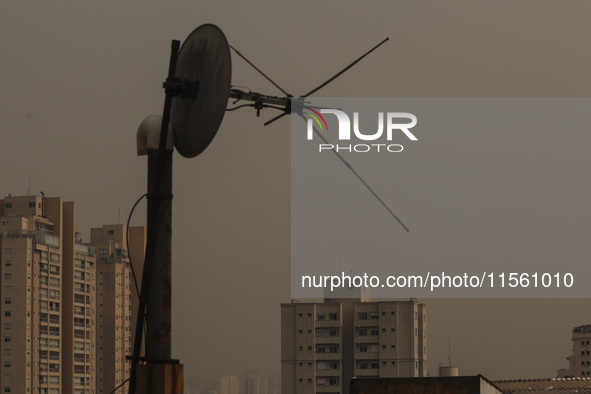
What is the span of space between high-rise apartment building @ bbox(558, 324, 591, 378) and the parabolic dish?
10507 centimetres

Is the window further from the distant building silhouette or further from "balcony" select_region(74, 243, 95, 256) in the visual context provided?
"balcony" select_region(74, 243, 95, 256)

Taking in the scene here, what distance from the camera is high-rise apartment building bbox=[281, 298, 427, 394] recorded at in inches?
3649

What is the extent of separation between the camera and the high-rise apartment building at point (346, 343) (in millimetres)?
92688

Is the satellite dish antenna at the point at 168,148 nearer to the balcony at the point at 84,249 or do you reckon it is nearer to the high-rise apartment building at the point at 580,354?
the balcony at the point at 84,249

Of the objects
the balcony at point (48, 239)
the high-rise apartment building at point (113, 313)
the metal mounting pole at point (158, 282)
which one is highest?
the balcony at point (48, 239)

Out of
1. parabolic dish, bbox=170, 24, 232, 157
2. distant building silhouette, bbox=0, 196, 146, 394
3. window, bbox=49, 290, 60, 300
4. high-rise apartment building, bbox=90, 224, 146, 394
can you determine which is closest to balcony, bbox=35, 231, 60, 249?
distant building silhouette, bbox=0, 196, 146, 394

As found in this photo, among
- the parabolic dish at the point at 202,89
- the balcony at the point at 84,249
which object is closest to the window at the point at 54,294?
the balcony at the point at 84,249

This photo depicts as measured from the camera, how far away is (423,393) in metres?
24.5

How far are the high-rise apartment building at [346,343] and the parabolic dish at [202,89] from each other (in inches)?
3477

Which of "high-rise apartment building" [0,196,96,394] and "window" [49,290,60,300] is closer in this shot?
"high-rise apartment building" [0,196,96,394]

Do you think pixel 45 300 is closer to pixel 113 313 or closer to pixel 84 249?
pixel 84 249

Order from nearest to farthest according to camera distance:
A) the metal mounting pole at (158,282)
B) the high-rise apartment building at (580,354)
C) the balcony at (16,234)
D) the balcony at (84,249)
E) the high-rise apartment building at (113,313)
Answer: the metal mounting pole at (158,282)
the balcony at (16,234)
the balcony at (84,249)
the high-rise apartment building at (113,313)
the high-rise apartment building at (580,354)

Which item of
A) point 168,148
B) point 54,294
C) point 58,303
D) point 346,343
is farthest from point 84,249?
point 168,148

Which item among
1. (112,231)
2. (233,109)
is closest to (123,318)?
(112,231)
